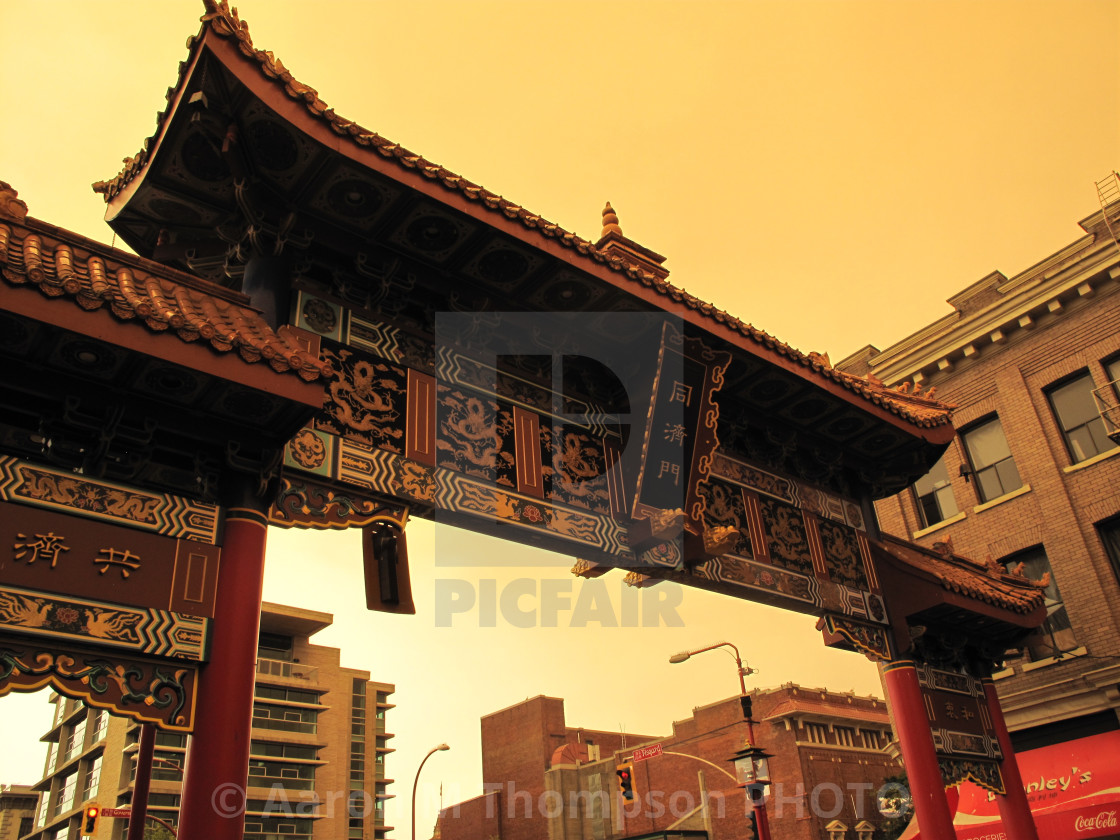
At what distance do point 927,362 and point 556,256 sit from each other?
A: 16593mm

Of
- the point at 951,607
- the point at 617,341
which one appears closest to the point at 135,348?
the point at 617,341

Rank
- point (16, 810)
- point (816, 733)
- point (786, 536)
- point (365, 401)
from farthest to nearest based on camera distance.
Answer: point (16, 810), point (816, 733), point (786, 536), point (365, 401)

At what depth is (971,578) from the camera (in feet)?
39.0

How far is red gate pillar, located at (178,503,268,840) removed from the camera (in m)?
4.84

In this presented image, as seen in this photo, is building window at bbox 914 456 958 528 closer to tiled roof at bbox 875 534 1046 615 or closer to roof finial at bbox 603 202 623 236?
tiled roof at bbox 875 534 1046 615

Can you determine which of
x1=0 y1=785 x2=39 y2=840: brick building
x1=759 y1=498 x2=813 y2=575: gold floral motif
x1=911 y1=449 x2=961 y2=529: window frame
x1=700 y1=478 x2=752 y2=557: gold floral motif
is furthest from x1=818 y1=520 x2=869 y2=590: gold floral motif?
x1=0 y1=785 x2=39 y2=840: brick building

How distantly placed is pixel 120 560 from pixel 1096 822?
15871 mm

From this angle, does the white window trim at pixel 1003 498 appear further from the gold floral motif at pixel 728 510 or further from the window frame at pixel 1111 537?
the gold floral motif at pixel 728 510

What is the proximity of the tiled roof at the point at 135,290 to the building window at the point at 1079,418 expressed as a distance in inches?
698

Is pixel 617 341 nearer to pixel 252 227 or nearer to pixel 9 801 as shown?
pixel 252 227

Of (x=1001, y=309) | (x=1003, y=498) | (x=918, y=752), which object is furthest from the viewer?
(x=1001, y=309)

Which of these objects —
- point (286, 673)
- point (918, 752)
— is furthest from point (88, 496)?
point (286, 673)

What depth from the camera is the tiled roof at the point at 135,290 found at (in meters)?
4.80

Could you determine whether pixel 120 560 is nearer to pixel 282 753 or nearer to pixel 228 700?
pixel 228 700
